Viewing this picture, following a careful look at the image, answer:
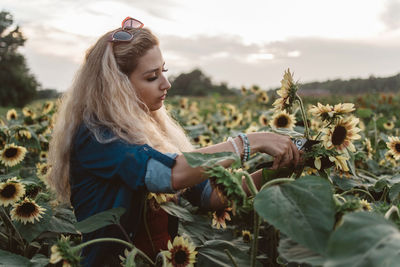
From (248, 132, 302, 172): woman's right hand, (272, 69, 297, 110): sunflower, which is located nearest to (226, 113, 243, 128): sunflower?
(272, 69, 297, 110): sunflower

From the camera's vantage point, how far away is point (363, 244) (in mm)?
836

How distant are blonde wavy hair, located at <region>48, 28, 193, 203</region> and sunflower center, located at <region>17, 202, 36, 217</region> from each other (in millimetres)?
141

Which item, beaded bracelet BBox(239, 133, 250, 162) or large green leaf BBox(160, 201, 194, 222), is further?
large green leaf BBox(160, 201, 194, 222)

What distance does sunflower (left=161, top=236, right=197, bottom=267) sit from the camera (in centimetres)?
156

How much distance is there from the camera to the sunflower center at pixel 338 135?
1.50m

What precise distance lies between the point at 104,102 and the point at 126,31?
14.9 inches

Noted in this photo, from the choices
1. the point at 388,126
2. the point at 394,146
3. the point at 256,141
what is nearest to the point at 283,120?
the point at 394,146

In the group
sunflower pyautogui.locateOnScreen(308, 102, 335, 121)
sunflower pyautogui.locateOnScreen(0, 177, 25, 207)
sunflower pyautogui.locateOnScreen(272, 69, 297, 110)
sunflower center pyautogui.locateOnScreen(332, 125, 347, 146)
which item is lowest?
sunflower pyautogui.locateOnScreen(0, 177, 25, 207)

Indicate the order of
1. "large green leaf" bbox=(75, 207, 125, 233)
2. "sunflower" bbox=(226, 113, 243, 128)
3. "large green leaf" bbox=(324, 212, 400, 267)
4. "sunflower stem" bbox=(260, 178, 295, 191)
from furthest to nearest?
"sunflower" bbox=(226, 113, 243, 128) → "large green leaf" bbox=(75, 207, 125, 233) → "sunflower stem" bbox=(260, 178, 295, 191) → "large green leaf" bbox=(324, 212, 400, 267)

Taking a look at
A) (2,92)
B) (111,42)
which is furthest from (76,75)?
(2,92)

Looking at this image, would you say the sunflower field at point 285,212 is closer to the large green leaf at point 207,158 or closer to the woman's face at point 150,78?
the large green leaf at point 207,158

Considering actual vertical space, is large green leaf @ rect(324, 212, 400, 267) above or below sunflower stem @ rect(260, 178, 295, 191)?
below

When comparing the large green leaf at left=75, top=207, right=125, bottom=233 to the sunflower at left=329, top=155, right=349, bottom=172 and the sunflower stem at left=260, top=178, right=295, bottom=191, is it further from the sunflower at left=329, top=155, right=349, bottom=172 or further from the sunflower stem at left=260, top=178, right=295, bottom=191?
the sunflower at left=329, top=155, right=349, bottom=172

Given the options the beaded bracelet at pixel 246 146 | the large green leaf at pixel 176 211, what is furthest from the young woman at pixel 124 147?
the large green leaf at pixel 176 211
